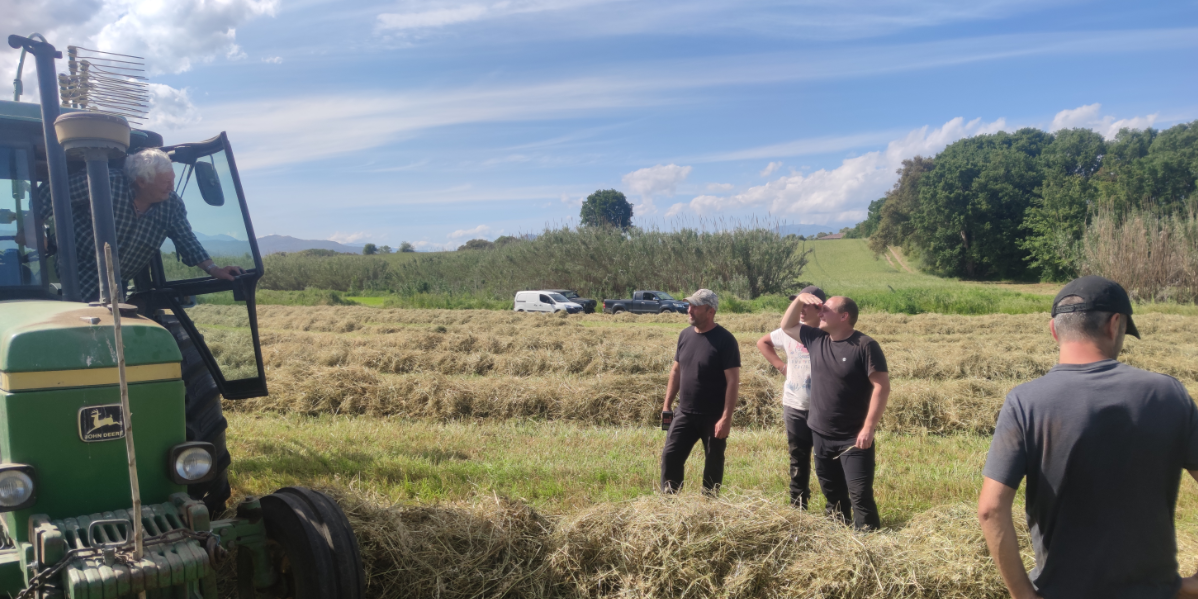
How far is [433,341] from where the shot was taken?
13477 mm

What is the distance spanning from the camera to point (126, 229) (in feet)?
11.9

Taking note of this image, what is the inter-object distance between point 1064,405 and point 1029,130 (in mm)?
73893

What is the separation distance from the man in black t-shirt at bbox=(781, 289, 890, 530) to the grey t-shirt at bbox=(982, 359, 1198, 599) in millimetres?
1985

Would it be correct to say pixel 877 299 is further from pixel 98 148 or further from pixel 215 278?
pixel 98 148

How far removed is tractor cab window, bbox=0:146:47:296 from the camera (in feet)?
12.2

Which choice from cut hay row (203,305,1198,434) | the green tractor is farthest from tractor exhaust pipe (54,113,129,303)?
cut hay row (203,305,1198,434)

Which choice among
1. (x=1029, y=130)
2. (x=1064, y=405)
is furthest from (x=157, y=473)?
(x=1029, y=130)

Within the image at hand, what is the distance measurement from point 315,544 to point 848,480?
3131 mm

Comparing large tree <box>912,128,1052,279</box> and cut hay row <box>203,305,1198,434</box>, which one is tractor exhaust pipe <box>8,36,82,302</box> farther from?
large tree <box>912,128,1052,279</box>

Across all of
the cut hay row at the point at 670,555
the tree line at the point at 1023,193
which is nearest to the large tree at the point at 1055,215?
the tree line at the point at 1023,193

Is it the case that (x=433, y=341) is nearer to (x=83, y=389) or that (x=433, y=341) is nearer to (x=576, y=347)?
(x=576, y=347)

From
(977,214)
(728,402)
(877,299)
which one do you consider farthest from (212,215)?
(977,214)

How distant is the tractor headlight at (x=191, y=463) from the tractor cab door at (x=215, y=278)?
1.66 meters

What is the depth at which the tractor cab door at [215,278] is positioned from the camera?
14.0 ft
